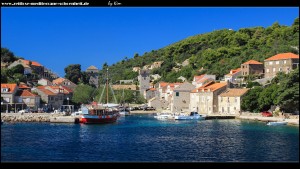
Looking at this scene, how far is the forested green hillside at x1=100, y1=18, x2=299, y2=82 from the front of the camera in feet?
103

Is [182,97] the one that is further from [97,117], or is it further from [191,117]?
Answer: [97,117]

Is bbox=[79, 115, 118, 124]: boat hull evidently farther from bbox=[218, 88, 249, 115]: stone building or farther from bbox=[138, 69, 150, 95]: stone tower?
bbox=[138, 69, 150, 95]: stone tower

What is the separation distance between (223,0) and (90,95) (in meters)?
25.0

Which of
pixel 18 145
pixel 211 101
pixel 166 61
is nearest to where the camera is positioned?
pixel 18 145

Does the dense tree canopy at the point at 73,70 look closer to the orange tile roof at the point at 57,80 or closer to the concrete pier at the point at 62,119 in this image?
the orange tile roof at the point at 57,80

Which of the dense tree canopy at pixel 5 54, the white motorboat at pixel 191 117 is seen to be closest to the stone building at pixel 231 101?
the white motorboat at pixel 191 117

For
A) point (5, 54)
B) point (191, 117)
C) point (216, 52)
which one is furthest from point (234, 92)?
point (5, 54)

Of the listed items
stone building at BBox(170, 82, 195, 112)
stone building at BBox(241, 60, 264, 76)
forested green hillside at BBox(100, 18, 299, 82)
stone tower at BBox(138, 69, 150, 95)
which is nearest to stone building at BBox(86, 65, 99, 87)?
forested green hillside at BBox(100, 18, 299, 82)

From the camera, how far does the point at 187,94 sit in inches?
1168

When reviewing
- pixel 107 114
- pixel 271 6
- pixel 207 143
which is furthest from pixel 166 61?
pixel 271 6

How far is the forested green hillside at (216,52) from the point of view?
31250 millimetres
